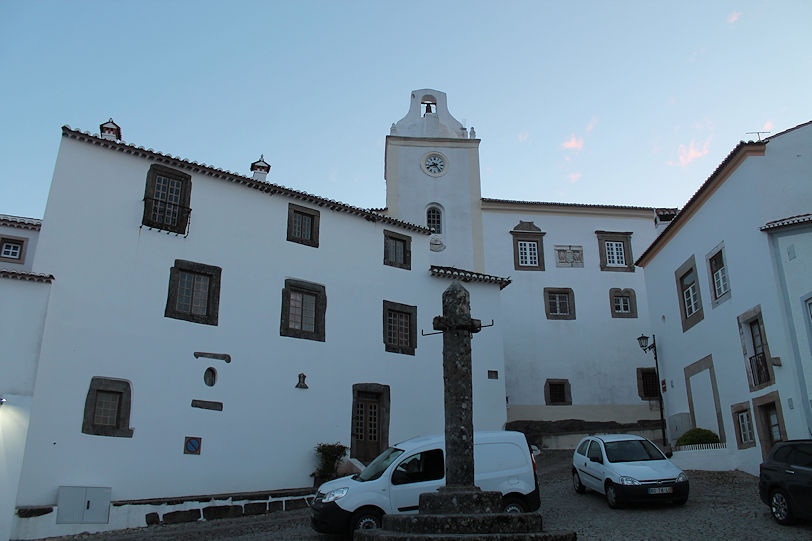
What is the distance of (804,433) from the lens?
15.4 meters

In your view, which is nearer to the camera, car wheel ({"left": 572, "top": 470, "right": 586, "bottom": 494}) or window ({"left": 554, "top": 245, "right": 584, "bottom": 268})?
car wheel ({"left": 572, "top": 470, "right": 586, "bottom": 494})

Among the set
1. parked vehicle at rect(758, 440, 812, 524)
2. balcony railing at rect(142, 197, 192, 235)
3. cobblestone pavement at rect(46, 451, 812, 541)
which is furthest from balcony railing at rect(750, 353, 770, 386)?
balcony railing at rect(142, 197, 192, 235)

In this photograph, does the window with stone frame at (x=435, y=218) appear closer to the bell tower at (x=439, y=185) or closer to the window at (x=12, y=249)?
the bell tower at (x=439, y=185)

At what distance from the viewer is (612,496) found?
13422mm

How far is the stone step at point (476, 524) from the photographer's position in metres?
8.49

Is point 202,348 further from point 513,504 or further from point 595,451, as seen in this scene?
point 595,451

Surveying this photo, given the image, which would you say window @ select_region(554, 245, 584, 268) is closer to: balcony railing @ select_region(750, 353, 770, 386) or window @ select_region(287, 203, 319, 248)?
balcony railing @ select_region(750, 353, 770, 386)

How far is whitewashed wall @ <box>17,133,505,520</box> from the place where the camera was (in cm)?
1542

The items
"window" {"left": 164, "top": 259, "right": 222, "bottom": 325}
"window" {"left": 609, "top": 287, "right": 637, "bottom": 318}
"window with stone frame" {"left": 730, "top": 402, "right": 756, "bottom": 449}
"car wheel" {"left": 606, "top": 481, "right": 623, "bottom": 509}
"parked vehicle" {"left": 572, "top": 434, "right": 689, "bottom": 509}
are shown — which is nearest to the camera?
"parked vehicle" {"left": 572, "top": 434, "right": 689, "bottom": 509}

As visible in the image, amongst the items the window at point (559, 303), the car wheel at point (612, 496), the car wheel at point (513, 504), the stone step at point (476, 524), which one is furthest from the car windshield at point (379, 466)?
the window at point (559, 303)

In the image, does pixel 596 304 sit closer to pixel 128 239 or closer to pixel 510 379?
pixel 510 379

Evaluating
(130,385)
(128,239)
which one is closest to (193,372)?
(130,385)

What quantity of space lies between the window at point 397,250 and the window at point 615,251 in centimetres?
1232

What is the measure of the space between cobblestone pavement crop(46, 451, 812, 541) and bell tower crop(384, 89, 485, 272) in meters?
14.4
